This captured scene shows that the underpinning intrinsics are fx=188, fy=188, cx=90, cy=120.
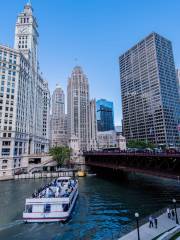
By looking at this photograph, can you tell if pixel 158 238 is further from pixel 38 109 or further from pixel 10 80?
pixel 38 109

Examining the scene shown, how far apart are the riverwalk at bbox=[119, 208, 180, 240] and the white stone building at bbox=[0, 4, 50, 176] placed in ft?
302

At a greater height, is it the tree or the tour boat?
the tree

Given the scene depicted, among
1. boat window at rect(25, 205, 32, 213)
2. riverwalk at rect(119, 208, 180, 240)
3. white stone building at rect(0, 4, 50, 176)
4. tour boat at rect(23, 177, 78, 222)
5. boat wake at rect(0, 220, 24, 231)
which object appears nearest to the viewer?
riverwalk at rect(119, 208, 180, 240)

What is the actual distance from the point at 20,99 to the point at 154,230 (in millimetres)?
114240

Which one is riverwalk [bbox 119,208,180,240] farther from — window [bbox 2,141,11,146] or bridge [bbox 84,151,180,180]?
window [bbox 2,141,11,146]

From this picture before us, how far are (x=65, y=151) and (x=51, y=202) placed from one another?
93800 mm

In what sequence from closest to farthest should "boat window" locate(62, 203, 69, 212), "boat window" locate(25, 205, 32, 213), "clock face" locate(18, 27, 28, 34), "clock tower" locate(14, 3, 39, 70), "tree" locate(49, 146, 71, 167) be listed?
"boat window" locate(25, 205, 32, 213), "boat window" locate(62, 203, 69, 212), "tree" locate(49, 146, 71, 167), "clock tower" locate(14, 3, 39, 70), "clock face" locate(18, 27, 28, 34)

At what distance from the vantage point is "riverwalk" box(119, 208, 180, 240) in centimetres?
2509

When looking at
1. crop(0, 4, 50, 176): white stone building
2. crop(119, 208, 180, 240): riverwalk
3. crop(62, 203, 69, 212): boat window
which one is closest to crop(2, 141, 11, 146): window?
crop(0, 4, 50, 176): white stone building

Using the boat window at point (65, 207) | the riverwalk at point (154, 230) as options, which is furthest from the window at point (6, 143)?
the riverwalk at point (154, 230)

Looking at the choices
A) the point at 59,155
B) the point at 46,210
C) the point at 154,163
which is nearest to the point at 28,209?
the point at 46,210

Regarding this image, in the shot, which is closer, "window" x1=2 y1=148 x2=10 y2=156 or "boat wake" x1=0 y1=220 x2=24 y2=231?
"boat wake" x1=0 y1=220 x2=24 y2=231

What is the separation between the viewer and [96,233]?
99.2 ft

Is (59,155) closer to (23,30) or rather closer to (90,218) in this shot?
(90,218)
